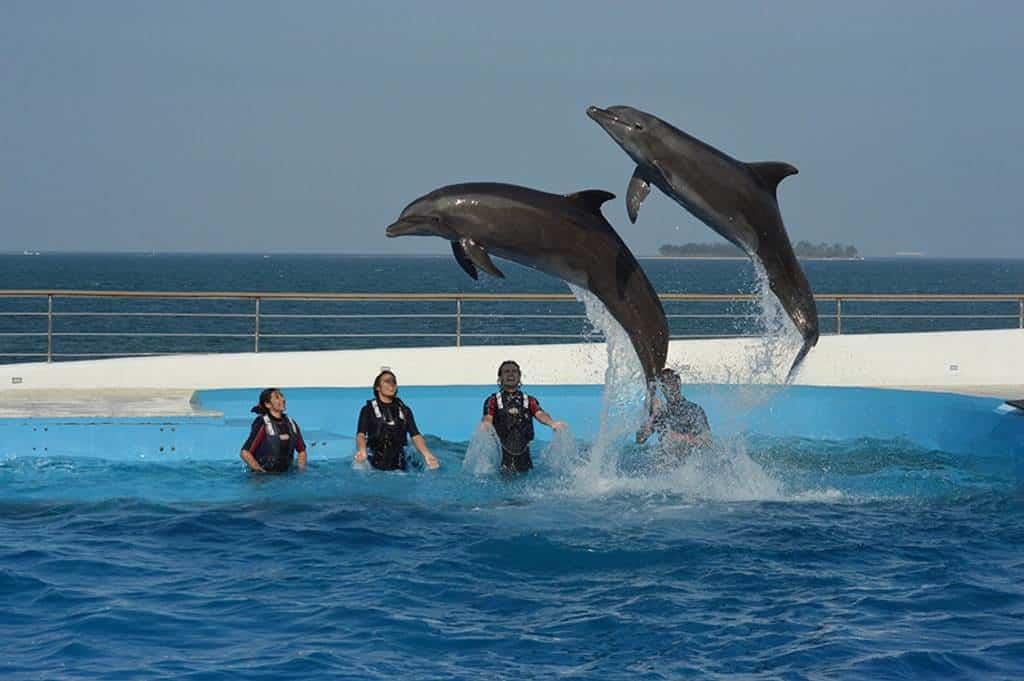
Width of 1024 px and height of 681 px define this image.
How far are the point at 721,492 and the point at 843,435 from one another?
3.55m

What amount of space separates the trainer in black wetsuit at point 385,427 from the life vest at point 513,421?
21.9 inches

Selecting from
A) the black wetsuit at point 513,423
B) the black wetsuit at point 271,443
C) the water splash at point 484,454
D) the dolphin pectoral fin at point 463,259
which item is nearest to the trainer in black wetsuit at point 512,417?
the black wetsuit at point 513,423

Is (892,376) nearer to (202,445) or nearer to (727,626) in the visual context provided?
(202,445)

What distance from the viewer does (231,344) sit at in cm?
4366

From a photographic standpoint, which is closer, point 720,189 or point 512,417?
point 720,189

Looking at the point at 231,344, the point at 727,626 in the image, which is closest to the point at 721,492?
the point at 727,626

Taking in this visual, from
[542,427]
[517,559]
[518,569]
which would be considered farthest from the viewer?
[542,427]

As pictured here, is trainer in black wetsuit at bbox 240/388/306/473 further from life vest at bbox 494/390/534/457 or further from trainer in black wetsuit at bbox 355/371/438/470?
life vest at bbox 494/390/534/457

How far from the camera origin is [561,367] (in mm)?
14766

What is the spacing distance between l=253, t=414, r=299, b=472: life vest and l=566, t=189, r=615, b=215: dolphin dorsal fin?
3008 mm

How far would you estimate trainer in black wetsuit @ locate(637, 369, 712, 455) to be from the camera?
32.6 feet

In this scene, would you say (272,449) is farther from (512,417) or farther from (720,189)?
(720,189)

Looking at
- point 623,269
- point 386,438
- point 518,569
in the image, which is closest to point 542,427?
point 386,438

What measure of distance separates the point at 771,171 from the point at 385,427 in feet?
11.9
